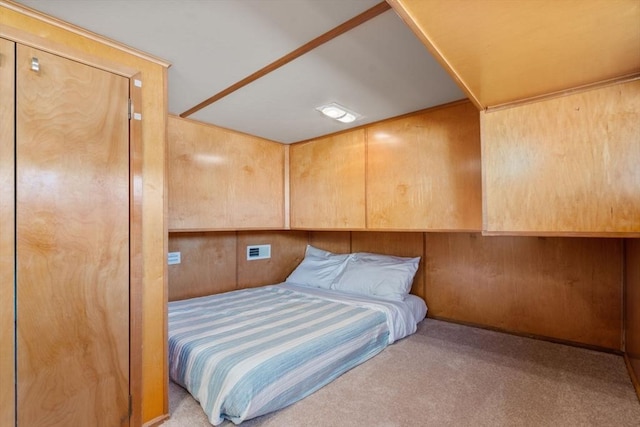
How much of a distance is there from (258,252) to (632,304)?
123 inches

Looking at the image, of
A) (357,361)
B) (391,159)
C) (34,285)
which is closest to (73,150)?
(34,285)

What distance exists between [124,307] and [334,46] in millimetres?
1611

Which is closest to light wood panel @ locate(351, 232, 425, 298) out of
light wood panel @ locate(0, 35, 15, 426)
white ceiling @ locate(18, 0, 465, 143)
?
white ceiling @ locate(18, 0, 465, 143)

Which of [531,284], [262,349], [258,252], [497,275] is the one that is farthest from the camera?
[258,252]

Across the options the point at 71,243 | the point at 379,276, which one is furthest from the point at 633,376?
the point at 71,243

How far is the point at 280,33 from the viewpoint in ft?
4.41

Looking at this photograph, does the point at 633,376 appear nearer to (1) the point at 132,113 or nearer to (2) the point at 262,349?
(2) the point at 262,349

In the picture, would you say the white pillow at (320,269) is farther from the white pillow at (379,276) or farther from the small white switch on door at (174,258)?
the small white switch on door at (174,258)

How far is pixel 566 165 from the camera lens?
138 centimetres

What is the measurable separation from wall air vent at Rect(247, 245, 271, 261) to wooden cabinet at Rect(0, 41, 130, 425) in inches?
77.4

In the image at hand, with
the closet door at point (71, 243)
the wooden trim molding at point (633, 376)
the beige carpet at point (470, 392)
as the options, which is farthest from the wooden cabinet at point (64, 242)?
the wooden trim molding at point (633, 376)

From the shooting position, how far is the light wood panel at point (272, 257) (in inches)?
130

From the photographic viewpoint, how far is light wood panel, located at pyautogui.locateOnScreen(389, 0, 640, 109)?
0.87 meters

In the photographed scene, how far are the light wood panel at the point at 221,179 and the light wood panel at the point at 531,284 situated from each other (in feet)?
5.78
